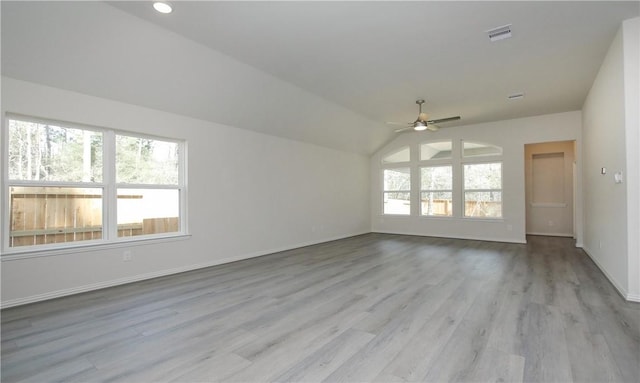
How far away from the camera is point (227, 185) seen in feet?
17.4

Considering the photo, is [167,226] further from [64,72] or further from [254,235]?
[64,72]

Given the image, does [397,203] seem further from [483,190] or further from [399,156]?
[483,190]

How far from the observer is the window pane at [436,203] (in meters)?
8.09

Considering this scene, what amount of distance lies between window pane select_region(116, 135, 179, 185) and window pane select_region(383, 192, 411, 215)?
6225 millimetres

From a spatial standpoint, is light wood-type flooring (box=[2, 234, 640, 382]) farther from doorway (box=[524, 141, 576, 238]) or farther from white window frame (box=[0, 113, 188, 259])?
doorway (box=[524, 141, 576, 238])

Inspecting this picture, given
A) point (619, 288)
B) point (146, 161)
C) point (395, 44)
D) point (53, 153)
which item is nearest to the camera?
point (619, 288)

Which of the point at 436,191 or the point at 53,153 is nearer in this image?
the point at 53,153

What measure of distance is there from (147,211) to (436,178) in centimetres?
693

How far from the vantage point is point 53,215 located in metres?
3.59

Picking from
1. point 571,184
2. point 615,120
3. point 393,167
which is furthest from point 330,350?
point 571,184

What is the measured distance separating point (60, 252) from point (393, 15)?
4535mm

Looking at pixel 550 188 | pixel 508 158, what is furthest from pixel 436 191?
pixel 550 188

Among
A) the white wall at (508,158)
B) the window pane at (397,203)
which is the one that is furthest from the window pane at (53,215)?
the white wall at (508,158)

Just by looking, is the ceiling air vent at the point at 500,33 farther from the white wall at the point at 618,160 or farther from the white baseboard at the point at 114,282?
the white baseboard at the point at 114,282
